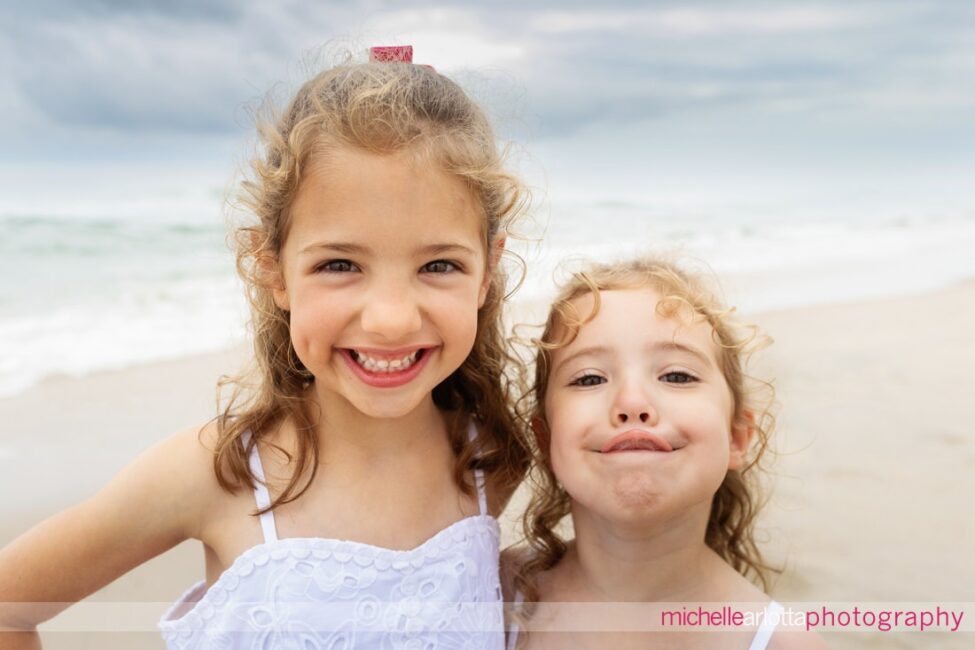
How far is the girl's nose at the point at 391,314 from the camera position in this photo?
1868 mm

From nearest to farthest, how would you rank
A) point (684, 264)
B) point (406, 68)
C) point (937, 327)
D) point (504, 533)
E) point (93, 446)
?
point (406, 68) < point (684, 264) < point (504, 533) < point (93, 446) < point (937, 327)

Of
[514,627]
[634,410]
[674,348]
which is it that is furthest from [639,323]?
[514,627]

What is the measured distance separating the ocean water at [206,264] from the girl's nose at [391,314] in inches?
33.9

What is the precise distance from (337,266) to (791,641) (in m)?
1.33

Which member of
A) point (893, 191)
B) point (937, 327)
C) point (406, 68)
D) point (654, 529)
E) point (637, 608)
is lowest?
point (637, 608)

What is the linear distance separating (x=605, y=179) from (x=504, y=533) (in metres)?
13.6

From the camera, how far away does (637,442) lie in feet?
6.46

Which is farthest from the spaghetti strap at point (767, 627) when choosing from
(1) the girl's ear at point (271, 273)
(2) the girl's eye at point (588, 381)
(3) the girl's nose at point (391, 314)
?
(1) the girl's ear at point (271, 273)

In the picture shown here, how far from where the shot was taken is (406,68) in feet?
7.04

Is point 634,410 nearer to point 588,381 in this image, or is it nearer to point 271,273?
point 588,381

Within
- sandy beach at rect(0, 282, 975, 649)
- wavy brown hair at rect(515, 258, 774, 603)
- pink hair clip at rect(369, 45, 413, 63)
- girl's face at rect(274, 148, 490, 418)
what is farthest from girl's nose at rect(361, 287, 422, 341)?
sandy beach at rect(0, 282, 975, 649)

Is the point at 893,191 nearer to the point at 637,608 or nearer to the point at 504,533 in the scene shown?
the point at 504,533

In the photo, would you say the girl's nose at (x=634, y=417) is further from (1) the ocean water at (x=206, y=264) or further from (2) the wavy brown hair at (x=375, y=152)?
(1) the ocean water at (x=206, y=264)

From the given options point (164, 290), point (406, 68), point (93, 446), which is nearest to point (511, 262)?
point (406, 68)
